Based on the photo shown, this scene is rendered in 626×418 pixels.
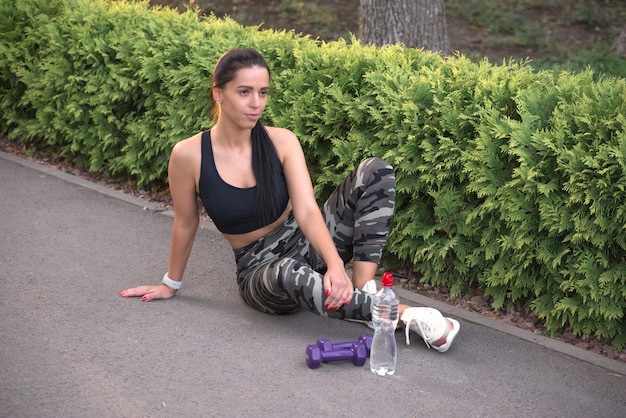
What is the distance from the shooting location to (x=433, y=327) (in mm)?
5059

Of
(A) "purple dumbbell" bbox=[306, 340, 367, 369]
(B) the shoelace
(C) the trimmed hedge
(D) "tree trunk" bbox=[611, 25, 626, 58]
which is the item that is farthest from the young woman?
(D) "tree trunk" bbox=[611, 25, 626, 58]

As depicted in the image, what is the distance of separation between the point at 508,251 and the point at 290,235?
1338mm

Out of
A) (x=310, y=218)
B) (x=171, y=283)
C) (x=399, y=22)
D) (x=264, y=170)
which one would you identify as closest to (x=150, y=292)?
(x=171, y=283)

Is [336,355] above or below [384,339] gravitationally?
below

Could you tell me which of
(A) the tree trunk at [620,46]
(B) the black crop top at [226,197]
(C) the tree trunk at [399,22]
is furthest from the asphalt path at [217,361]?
(A) the tree trunk at [620,46]

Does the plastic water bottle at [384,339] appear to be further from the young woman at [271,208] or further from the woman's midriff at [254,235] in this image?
the woman's midriff at [254,235]

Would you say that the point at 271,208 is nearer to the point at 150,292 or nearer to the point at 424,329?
the point at 150,292

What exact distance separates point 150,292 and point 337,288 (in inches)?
62.5

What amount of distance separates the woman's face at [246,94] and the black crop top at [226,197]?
0.33m

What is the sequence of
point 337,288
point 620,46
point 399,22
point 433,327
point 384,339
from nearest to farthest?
point 337,288 → point 384,339 → point 433,327 → point 399,22 → point 620,46

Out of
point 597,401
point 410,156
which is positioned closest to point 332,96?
point 410,156

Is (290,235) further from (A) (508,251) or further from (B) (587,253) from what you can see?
(B) (587,253)

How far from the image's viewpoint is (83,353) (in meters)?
5.04

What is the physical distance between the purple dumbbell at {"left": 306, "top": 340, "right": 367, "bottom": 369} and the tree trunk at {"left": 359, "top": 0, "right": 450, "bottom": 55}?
17.9ft
